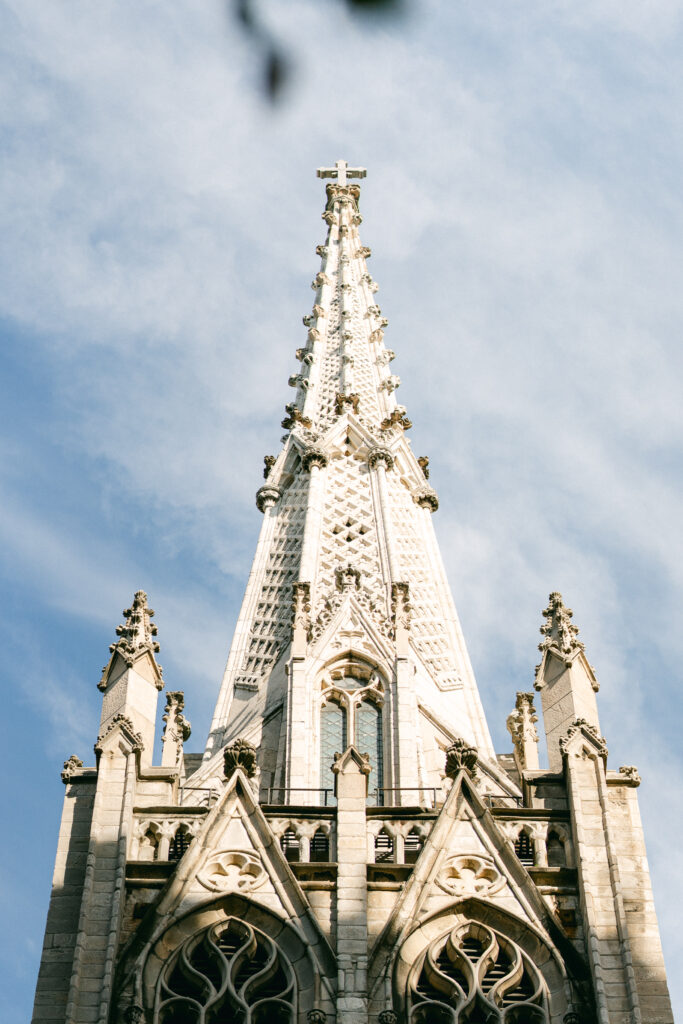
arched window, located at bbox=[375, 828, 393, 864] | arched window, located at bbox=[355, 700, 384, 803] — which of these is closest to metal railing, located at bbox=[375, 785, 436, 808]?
arched window, located at bbox=[355, 700, 384, 803]

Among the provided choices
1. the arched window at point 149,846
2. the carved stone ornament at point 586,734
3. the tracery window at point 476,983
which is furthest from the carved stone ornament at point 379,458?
the tracery window at point 476,983

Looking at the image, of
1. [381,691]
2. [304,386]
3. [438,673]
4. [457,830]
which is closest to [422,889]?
[457,830]

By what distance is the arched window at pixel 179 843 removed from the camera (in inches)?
736

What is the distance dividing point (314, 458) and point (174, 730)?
9.00 meters

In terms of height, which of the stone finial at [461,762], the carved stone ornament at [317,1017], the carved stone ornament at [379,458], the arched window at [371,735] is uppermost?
the carved stone ornament at [379,458]

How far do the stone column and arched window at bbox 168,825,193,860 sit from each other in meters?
2.01

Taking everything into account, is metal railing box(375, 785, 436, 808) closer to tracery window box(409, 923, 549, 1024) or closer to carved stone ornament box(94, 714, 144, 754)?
carved stone ornament box(94, 714, 144, 754)

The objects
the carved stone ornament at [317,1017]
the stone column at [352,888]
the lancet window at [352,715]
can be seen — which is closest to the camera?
the carved stone ornament at [317,1017]

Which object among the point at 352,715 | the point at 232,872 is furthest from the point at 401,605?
the point at 232,872

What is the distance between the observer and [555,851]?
738 inches

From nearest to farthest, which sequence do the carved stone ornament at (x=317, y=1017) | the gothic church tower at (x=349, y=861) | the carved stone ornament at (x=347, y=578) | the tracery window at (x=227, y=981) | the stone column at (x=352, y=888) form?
1. the carved stone ornament at (x=317, y=1017)
2. the stone column at (x=352, y=888)
3. the tracery window at (x=227, y=981)
4. the gothic church tower at (x=349, y=861)
5. the carved stone ornament at (x=347, y=578)

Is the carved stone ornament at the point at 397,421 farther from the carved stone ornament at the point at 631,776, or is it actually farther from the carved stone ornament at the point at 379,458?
the carved stone ornament at the point at 631,776

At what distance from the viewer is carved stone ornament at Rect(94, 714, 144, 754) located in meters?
19.4

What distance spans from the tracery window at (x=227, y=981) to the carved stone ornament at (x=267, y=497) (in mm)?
15359
